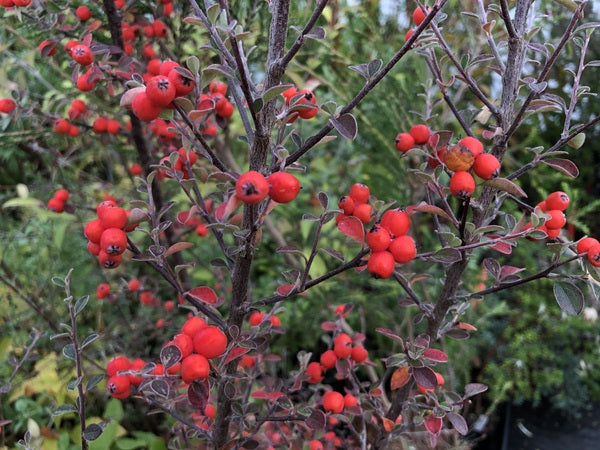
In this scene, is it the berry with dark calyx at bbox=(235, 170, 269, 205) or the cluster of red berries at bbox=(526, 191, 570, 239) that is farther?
the cluster of red berries at bbox=(526, 191, 570, 239)

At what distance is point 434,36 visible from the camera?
0.64 metres

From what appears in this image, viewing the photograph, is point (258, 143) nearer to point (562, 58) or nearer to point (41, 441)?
point (41, 441)

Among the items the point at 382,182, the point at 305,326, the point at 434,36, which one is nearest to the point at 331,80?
the point at 382,182

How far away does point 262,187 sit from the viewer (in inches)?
18.2

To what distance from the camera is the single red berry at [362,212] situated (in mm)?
587

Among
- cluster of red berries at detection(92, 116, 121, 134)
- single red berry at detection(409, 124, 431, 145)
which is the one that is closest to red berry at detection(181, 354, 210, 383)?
single red berry at detection(409, 124, 431, 145)

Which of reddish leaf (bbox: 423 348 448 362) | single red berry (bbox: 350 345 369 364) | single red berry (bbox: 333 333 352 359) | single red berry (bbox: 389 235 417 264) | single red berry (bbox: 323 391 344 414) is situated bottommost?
single red berry (bbox: 323 391 344 414)

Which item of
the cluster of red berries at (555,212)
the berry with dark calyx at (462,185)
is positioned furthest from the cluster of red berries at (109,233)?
the cluster of red berries at (555,212)

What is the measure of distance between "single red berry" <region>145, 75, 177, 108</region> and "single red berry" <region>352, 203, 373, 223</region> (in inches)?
9.9

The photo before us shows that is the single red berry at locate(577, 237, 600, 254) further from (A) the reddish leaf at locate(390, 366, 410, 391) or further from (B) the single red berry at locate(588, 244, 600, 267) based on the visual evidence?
(A) the reddish leaf at locate(390, 366, 410, 391)

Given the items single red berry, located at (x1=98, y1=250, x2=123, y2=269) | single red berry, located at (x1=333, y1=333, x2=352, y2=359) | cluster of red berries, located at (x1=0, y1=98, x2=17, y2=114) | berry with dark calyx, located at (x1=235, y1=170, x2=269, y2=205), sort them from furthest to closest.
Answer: cluster of red berries, located at (x1=0, y1=98, x2=17, y2=114) → single red berry, located at (x1=333, y1=333, x2=352, y2=359) → single red berry, located at (x1=98, y1=250, x2=123, y2=269) → berry with dark calyx, located at (x1=235, y1=170, x2=269, y2=205)

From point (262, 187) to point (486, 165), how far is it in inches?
10.4

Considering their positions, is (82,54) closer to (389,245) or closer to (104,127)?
(104,127)

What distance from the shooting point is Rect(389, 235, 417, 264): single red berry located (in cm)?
55
